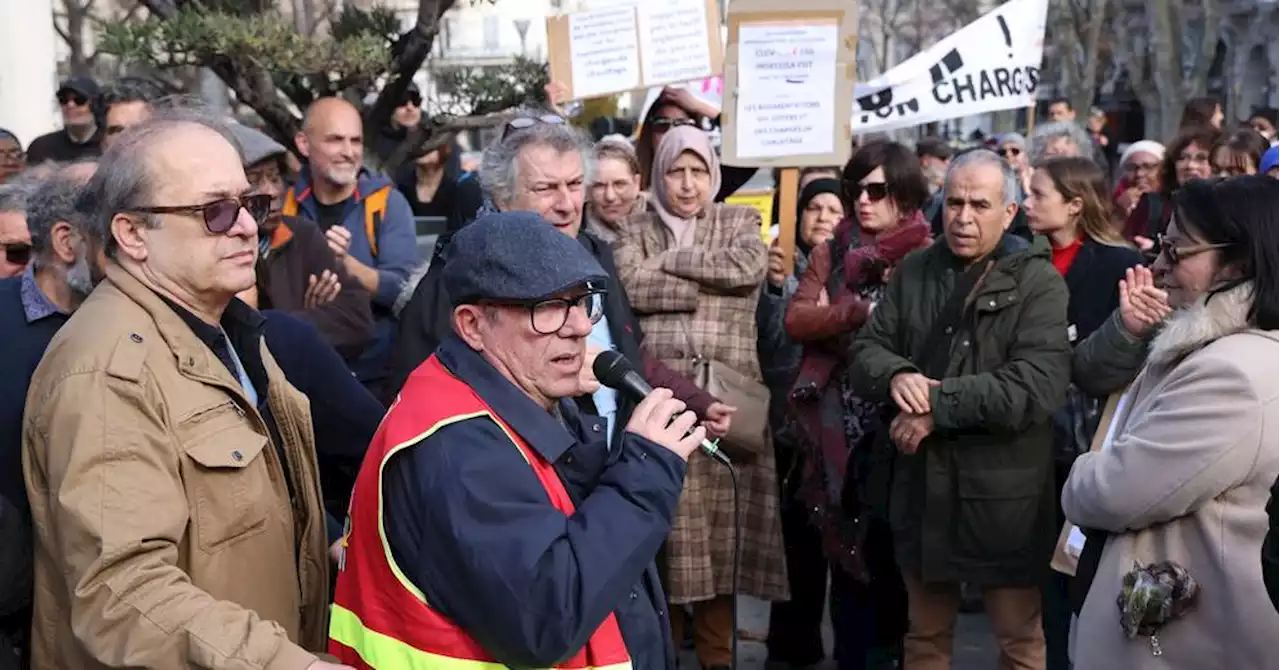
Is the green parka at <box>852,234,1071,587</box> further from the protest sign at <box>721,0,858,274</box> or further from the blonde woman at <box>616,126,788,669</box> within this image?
the protest sign at <box>721,0,858,274</box>

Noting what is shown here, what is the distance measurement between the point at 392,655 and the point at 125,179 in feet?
3.70

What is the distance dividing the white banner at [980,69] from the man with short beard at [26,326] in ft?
21.5

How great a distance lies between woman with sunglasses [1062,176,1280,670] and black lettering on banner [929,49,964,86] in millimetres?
6029

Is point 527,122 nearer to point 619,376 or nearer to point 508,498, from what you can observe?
point 619,376

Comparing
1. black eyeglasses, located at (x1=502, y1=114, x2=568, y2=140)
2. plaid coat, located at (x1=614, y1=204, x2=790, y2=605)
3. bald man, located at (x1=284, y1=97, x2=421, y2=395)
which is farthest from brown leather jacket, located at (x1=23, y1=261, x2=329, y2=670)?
bald man, located at (x1=284, y1=97, x2=421, y2=395)

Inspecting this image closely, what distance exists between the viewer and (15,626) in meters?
2.92

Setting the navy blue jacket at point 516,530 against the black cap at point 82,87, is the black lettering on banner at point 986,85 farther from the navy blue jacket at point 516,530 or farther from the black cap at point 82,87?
the navy blue jacket at point 516,530

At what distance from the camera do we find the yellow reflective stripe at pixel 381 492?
251 centimetres

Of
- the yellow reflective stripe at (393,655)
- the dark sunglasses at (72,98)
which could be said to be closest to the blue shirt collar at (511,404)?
the yellow reflective stripe at (393,655)

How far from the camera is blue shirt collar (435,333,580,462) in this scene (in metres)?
2.62

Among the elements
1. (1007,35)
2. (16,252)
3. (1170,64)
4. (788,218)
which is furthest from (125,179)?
(1170,64)

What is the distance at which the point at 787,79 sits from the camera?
6551mm

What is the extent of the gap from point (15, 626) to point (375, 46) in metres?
4.78

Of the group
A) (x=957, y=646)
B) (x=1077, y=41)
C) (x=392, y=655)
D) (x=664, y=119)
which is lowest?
(x=957, y=646)
